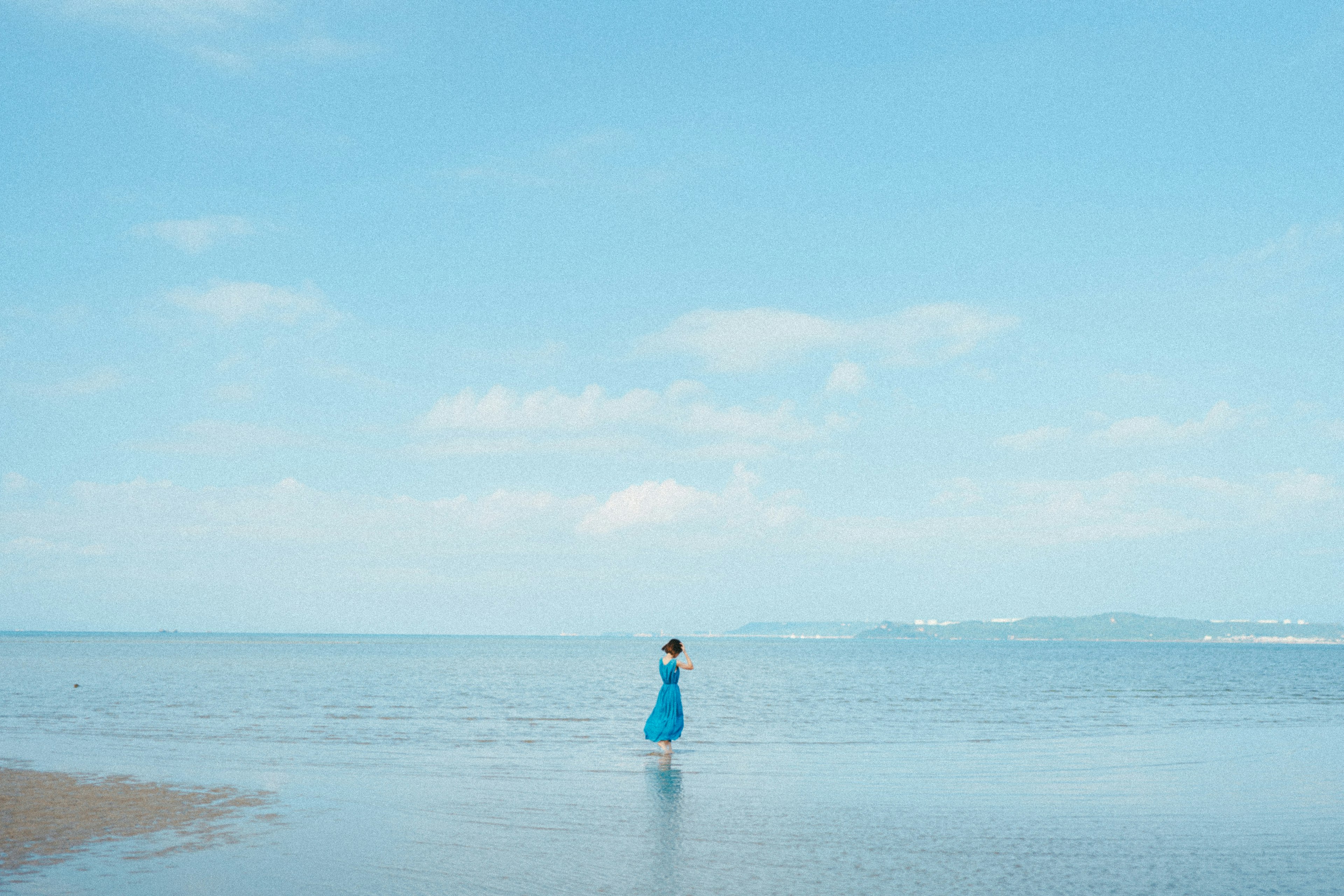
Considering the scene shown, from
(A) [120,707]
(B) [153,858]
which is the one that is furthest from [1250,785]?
(A) [120,707]

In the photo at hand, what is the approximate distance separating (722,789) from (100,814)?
9106mm

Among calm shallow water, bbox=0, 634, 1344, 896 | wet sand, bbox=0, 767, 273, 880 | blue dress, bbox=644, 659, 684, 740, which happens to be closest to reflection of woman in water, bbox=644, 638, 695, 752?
blue dress, bbox=644, 659, 684, 740

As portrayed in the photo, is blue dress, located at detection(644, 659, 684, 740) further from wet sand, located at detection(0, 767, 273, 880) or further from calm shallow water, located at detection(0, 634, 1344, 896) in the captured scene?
wet sand, located at detection(0, 767, 273, 880)

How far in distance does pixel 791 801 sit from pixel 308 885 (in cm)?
798

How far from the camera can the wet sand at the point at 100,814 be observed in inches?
451

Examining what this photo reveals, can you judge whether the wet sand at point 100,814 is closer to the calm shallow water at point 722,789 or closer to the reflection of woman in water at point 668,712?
the calm shallow water at point 722,789

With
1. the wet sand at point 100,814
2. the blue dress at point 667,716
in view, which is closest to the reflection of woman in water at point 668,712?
the blue dress at point 667,716

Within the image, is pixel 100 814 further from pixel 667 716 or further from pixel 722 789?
pixel 667 716

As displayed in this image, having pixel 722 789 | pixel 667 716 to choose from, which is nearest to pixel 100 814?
pixel 722 789

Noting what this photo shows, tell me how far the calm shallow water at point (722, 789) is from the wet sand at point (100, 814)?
0.46 metres

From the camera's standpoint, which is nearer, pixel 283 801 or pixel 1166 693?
pixel 283 801

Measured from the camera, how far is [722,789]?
56.2 ft

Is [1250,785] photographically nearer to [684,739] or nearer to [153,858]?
[684,739]

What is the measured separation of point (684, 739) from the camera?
2572 cm
